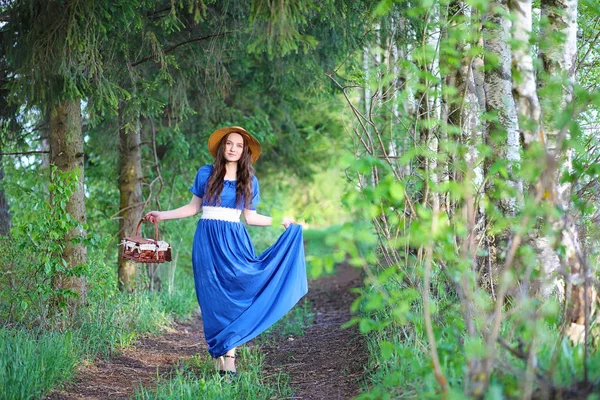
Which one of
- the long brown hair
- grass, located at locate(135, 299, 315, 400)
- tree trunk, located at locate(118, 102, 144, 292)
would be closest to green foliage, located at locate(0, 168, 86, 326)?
the long brown hair

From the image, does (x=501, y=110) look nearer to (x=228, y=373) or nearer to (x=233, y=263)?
(x=233, y=263)

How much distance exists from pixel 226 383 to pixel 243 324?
666 millimetres

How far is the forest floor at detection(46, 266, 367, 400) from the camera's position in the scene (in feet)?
16.3

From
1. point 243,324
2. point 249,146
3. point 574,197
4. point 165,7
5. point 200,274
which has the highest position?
point 165,7

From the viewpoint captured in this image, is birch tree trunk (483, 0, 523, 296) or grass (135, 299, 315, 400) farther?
birch tree trunk (483, 0, 523, 296)

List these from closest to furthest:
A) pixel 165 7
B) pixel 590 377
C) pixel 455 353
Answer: pixel 590 377, pixel 455 353, pixel 165 7

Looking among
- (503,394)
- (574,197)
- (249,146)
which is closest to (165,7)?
(249,146)

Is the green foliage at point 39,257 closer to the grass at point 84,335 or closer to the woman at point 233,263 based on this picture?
the grass at point 84,335

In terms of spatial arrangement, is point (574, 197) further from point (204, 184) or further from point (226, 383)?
point (204, 184)

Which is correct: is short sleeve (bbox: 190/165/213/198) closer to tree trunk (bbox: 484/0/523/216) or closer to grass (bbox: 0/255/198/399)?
grass (bbox: 0/255/198/399)

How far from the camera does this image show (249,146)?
598cm

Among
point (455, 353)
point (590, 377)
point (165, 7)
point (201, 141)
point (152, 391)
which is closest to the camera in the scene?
point (590, 377)

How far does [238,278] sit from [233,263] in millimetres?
132

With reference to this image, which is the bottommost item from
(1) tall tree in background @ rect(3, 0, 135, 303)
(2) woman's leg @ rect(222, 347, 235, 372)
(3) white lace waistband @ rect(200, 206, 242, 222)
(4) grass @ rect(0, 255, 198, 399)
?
(2) woman's leg @ rect(222, 347, 235, 372)
